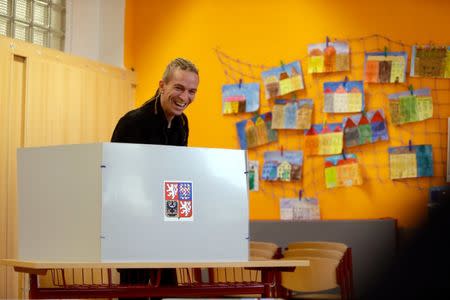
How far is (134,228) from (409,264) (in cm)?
184

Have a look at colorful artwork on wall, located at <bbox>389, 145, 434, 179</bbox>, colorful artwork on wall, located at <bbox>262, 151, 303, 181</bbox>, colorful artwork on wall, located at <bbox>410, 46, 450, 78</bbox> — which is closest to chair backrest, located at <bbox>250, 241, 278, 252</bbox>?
colorful artwork on wall, located at <bbox>262, 151, 303, 181</bbox>

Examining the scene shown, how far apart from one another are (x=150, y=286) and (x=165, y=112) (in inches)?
29.0

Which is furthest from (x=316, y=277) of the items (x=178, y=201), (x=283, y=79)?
(x=283, y=79)

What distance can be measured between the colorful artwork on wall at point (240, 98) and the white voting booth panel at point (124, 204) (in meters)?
3.59

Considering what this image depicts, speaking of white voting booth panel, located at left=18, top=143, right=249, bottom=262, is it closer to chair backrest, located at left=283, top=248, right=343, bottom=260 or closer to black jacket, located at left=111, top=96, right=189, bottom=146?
black jacket, located at left=111, top=96, right=189, bottom=146

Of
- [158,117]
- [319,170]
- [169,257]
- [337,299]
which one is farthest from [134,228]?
[319,170]

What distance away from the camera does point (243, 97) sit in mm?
5961

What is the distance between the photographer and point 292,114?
5789 millimetres

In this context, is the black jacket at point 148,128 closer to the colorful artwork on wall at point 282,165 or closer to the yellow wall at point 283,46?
the yellow wall at point 283,46

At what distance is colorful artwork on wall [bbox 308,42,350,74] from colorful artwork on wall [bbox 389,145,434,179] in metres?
0.80

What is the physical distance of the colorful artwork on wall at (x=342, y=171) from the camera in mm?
5527

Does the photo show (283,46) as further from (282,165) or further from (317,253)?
(317,253)

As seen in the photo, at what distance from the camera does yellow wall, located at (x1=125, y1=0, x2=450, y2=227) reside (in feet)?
18.0

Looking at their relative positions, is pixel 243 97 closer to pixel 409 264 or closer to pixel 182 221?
pixel 182 221
